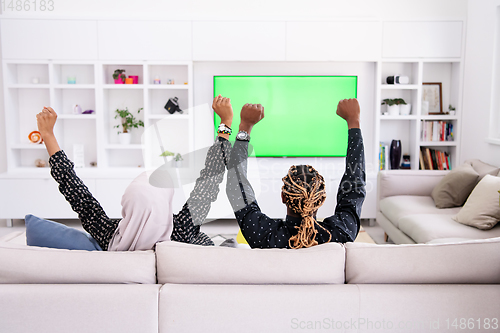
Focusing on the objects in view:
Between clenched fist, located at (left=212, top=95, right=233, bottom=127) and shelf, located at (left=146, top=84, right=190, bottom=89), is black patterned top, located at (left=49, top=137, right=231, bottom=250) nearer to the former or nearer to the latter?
clenched fist, located at (left=212, top=95, right=233, bottom=127)

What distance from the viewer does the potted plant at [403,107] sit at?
4.28m

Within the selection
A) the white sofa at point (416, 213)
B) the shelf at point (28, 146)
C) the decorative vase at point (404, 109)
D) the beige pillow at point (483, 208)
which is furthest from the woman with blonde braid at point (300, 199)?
the shelf at point (28, 146)

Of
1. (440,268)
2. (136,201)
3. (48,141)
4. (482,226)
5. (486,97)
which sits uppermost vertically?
(486,97)

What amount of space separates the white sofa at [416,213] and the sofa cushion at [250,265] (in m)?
1.58

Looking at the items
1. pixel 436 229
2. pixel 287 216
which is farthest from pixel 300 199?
pixel 436 229

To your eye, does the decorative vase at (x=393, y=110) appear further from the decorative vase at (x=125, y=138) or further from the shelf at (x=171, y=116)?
the decorative vase at (x=125, y=138)

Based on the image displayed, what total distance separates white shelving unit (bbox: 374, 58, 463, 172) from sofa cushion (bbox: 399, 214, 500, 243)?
140 cm

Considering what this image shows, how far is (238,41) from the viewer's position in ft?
13.4

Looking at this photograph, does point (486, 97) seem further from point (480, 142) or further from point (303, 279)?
point (303, 279)

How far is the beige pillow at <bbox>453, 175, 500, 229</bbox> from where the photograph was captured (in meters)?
2.63

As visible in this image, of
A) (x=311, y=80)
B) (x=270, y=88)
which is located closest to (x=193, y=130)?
(x=270, y=88)

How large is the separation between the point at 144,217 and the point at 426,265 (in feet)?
3.07

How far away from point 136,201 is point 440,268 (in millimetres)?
1011

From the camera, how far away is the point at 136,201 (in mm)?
1335
